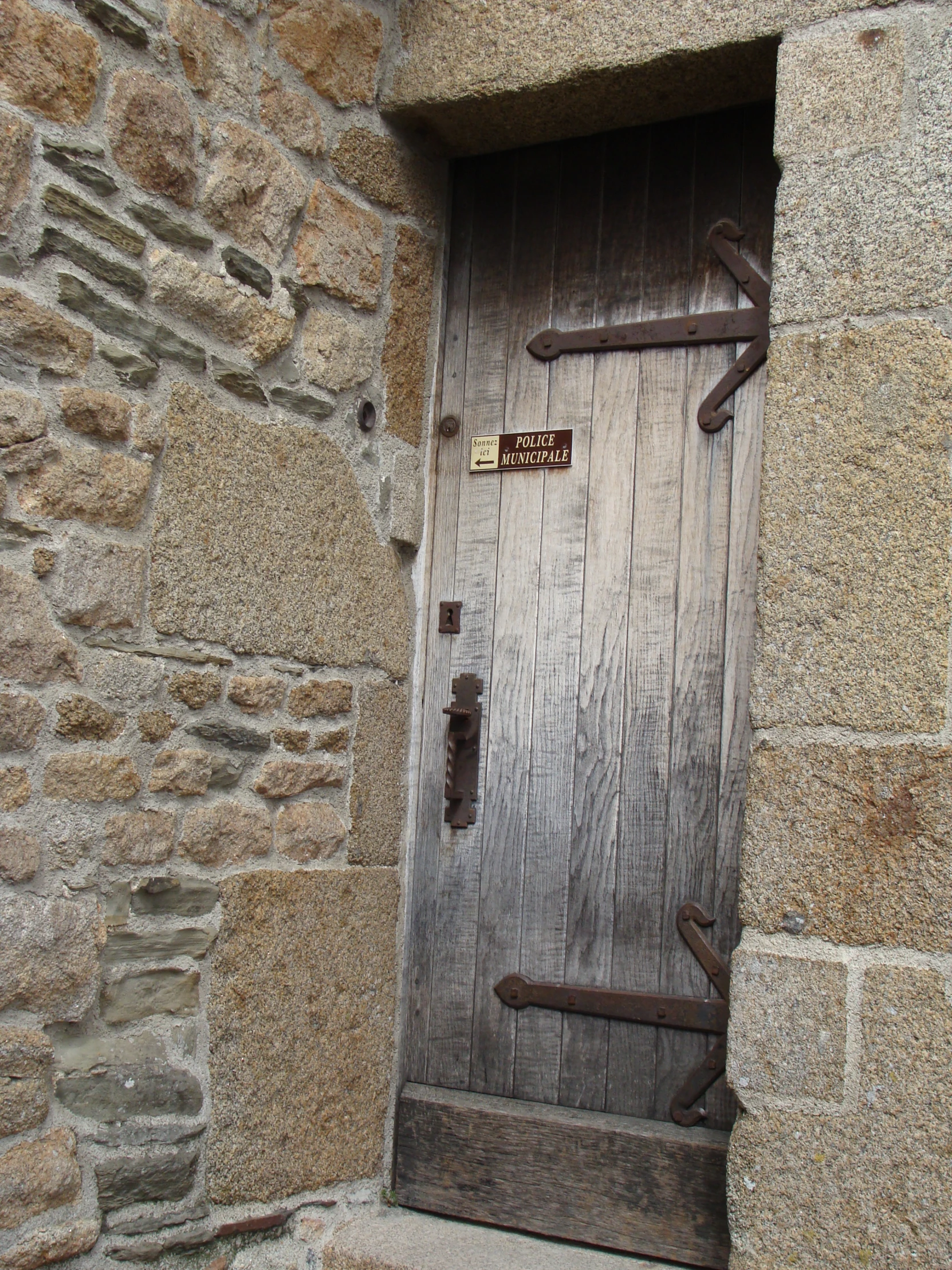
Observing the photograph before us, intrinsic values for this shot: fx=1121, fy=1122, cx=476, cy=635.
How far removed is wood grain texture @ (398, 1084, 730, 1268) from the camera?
205 cm

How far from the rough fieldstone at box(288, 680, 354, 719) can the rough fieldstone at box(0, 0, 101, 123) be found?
3.47 ft

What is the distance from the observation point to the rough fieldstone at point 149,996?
1.82m

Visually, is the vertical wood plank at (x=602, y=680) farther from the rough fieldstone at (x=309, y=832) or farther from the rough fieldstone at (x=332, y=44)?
the rough fieldstone at (x=332, y=44)

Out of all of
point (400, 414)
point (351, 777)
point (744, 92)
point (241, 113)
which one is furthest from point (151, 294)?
point (744, 92)

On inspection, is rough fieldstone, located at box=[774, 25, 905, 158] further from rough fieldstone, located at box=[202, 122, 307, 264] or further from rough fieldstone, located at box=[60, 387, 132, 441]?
rough fieldstone, located at box=[60, 387, 132, 441]

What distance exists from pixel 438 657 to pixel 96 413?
943mm

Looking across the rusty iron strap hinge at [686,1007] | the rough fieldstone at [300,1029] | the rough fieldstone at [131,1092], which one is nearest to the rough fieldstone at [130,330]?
the rough fieldstone at [300,1029]

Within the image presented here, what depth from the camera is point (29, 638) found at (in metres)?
1.71

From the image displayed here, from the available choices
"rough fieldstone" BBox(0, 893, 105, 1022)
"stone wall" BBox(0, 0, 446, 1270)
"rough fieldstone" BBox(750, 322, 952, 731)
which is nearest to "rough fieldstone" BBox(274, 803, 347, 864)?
"stone wall" BBox(0, 0, 446, 1270)

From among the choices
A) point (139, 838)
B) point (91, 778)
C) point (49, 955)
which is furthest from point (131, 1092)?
point (91, 778)

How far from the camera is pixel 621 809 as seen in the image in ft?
7.40

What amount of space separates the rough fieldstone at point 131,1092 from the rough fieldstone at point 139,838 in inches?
13.2

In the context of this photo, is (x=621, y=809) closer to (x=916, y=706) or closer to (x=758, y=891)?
(x=758, y=891)

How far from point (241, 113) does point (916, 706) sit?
5.29 feet
